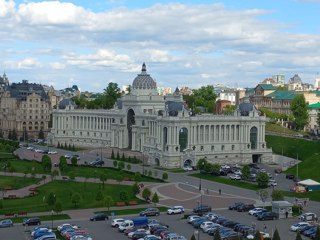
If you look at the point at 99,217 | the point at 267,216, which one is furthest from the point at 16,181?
the point at 267,216

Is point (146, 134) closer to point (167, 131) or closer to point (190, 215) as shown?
point (167, 131)

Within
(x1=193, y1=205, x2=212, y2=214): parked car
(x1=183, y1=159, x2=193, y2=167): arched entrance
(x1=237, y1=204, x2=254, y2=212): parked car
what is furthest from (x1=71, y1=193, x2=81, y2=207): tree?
(x1=183, y1=159, x2=193, y2=167): arched entrance

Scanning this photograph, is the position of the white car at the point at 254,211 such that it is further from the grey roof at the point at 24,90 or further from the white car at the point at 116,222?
the grey roof at the point at 24,90

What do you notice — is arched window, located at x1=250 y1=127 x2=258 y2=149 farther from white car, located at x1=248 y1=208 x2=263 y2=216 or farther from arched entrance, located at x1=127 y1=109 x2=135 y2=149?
white car, located at x1=248 y1=208 x2=263 y2=216

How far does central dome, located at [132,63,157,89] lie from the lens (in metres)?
133

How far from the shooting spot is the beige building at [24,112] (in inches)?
6693

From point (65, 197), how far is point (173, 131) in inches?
1535

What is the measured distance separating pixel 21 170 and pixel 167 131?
28240 mm

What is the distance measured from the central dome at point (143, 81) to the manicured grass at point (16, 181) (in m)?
48.8

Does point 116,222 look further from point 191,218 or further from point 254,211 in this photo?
point 254,211

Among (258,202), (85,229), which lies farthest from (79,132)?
(85,229)

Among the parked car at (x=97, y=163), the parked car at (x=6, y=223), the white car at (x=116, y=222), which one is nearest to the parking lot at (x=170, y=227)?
the white car at (x=116, y=222)

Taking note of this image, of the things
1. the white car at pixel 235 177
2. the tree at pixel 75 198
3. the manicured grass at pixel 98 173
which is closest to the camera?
the tree at pixel 75 198

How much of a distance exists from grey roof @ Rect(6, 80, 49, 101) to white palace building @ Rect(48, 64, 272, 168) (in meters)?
34.6
